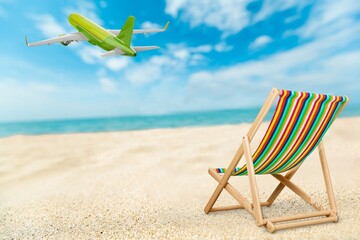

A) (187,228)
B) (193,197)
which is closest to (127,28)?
(187,228)

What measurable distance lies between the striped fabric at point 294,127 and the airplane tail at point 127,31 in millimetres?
1437

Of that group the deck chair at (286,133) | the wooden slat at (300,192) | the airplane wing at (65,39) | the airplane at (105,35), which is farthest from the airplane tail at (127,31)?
the wooden slat at (300,192)

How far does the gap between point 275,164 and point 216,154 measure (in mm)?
4052

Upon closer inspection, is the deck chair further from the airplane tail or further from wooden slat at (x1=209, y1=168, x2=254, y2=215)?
the airplane tail

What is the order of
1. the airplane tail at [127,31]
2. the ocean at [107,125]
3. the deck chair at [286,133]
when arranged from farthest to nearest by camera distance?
the ocean at [107,125] < the airplane tail at [127,31] < the deck chair at [286,133]

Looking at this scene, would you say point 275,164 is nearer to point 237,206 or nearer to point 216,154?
point 237,206

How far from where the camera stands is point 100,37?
261cm

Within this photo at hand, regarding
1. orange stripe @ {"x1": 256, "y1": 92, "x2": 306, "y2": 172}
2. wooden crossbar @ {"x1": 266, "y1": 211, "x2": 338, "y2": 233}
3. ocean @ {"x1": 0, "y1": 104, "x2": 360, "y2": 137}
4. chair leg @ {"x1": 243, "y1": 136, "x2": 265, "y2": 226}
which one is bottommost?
ocean @ {"x1": 0, "y1": 104, "x2": 360, "y2": 137}

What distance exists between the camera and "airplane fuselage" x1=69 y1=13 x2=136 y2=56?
2.61 meters

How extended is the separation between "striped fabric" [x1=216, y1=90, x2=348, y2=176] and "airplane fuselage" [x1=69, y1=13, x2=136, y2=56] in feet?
4.44

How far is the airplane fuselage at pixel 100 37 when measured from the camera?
2607 mm

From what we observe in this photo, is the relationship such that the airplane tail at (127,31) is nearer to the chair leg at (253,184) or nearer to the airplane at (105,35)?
the airplane at (105,35)

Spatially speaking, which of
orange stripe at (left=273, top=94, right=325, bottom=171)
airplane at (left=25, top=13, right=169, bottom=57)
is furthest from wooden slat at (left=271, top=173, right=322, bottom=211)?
airplane at (left=25, top=13, right=169, bottom=57)

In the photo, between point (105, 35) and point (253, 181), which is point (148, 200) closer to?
point (253, 181)
